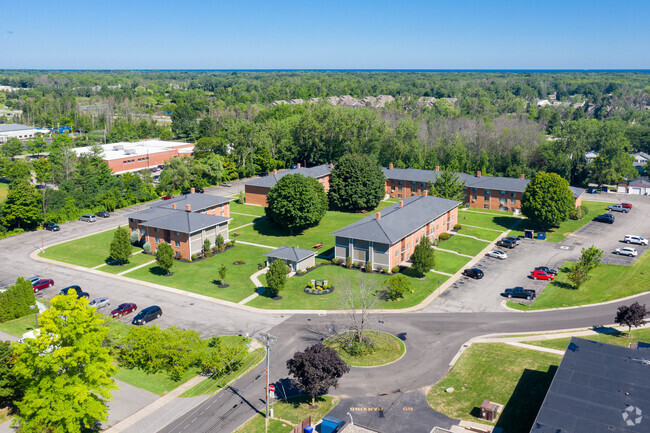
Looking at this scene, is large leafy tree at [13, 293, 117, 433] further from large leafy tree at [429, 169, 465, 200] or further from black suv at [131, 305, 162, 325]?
large leafy tree at [429, 169, 465, 200]

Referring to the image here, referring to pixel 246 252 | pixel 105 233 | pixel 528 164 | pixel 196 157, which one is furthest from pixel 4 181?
pixel 528 164

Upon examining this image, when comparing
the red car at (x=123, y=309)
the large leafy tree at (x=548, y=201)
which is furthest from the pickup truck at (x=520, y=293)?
the red car at (x=123, y=309)

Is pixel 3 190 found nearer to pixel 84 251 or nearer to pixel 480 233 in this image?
pixel 84 251

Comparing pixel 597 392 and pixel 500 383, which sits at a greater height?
pixel 597 392

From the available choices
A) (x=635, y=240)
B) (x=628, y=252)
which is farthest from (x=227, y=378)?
(x=635, y=240)

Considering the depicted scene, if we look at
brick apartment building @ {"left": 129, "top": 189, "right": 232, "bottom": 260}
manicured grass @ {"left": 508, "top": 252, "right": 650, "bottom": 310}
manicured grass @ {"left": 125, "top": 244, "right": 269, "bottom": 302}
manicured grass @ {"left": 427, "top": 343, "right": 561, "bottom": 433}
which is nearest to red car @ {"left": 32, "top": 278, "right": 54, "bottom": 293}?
manicured grass @ {"left": 125, "top": 244, "right": 269, "bottom": 302}

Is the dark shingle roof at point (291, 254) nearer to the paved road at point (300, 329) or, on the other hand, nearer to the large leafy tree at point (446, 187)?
the paved road at point (300, 329)
